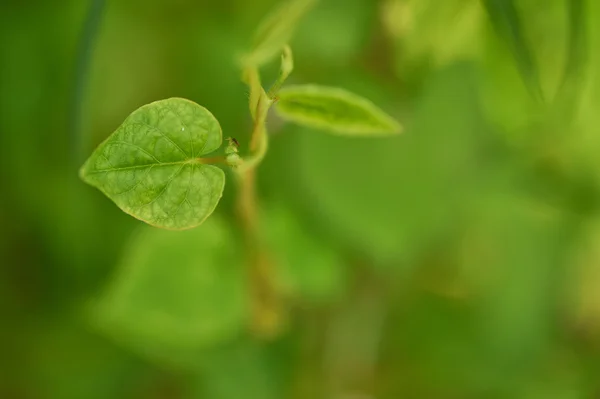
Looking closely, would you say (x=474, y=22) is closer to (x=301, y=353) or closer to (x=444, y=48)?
(x=444, y=48)

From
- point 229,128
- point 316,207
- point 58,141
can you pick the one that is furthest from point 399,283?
point 58,141

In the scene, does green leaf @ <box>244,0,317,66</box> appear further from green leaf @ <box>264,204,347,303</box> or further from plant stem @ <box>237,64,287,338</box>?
green leaf @ <box>264,204,347,303</box>

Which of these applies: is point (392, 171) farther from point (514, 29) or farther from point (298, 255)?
point (514, 29)

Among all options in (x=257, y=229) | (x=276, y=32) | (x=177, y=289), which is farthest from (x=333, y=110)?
(x=177, y=289)

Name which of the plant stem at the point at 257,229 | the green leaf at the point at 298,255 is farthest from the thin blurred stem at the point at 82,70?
the green leaf at the point at 298,255

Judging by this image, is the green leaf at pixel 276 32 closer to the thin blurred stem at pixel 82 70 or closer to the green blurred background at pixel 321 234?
the thin blurred stem at pixel 82 70

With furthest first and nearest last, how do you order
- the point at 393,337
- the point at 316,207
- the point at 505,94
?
1. the point at 393,337
2. the point at 316,207
3. the point at 505,94

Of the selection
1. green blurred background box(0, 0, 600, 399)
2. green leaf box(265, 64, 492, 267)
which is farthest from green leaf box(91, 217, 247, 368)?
green leaf box(265, 64, 492, 267)
